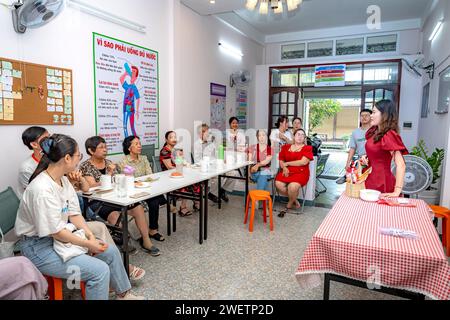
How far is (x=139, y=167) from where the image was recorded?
3.31 metres

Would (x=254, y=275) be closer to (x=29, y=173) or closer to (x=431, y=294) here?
(x=431, y=294)

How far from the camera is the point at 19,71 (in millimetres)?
2727

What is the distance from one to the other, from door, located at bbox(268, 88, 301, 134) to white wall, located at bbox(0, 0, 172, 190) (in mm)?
3983

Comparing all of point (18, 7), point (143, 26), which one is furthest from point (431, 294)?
point (143, 26)

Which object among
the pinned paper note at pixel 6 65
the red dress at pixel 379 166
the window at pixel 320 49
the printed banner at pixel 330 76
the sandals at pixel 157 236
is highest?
the window at pixel 320 49

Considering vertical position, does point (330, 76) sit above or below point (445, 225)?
above

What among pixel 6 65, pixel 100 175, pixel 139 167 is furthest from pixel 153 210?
pixel 6 65

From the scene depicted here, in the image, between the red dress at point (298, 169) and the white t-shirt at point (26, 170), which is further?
the red dress at point (298, 169)

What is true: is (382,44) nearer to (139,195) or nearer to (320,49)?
(320,49)

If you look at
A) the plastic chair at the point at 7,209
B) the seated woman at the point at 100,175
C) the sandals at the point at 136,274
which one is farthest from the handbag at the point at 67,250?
the seated woman at the point at 100,175

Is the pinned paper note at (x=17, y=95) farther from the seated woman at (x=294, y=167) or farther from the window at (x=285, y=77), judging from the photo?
the window at (x=285, y=77)

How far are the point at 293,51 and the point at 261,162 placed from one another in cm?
482

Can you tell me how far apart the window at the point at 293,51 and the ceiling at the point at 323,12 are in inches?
15.9

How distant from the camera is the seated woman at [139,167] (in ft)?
10.5
